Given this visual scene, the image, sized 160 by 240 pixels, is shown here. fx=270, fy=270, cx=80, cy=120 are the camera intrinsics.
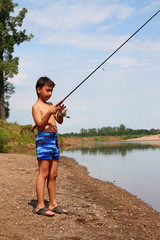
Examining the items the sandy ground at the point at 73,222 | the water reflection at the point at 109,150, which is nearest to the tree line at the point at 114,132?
the water reflection at the point at 109,150

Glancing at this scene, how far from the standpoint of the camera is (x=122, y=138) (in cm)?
8894

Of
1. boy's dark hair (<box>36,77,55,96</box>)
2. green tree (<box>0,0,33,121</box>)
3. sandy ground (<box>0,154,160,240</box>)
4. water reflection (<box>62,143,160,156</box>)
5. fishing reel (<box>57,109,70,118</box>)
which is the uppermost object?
green tree (<box>0,0,33,121</box>)

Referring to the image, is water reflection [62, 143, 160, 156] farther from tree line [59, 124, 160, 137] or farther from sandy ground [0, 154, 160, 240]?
tree line [59, 124, 160, 137]

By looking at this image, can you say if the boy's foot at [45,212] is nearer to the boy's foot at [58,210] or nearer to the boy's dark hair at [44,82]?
the boy's foot at [58,210]

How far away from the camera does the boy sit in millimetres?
4496

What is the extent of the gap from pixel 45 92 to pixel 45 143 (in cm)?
91

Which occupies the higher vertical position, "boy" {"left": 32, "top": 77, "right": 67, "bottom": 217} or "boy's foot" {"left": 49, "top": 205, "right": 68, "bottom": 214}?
"boy" {"left": 32, "top": 77, "right": 67, "bottom": 217}

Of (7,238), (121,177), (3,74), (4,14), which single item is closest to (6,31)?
(4,14)

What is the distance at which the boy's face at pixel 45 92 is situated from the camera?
473 cm

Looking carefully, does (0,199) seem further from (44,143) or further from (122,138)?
(122,138)

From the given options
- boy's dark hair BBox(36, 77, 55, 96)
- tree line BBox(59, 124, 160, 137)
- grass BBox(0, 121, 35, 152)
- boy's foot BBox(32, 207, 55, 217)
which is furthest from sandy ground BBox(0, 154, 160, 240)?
tree line BBox(59, 124, 160, 137)

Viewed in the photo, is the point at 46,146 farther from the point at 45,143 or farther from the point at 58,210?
the point at 58,210

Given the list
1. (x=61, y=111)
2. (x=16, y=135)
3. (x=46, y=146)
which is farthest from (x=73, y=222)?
(x=16, y=135)

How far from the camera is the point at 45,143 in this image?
4.53m
